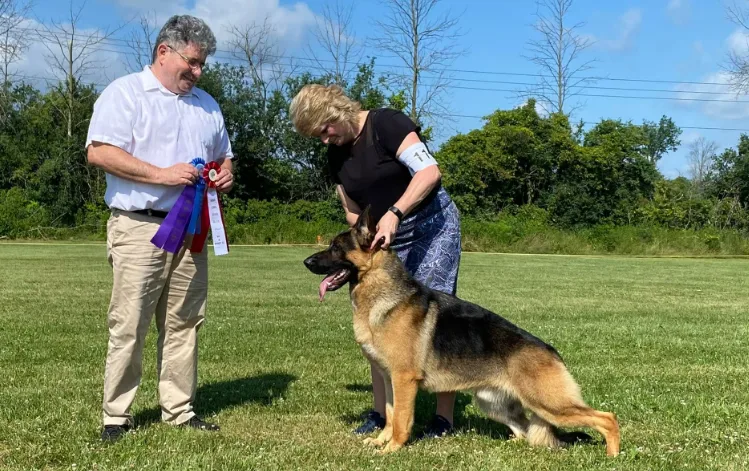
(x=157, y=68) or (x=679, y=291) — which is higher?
(x=157, y=68)

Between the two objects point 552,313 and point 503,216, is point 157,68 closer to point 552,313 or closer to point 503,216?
point 552,313

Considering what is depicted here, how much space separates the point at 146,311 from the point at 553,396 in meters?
2.82

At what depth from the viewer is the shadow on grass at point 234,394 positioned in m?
5.27

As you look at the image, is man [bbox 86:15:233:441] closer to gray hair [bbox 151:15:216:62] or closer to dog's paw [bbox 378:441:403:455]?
gray hair [bbox 151:15:216:62]

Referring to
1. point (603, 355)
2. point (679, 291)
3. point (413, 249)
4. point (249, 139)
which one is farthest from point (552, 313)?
point (249, 139)

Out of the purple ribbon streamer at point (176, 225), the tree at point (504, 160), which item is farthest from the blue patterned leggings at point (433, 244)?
the tree at point (504, 160)

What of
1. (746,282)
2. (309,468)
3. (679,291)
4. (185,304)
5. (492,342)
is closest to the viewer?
(309,468)

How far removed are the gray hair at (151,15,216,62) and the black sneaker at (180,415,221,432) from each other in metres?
2.67

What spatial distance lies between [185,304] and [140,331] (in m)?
0.40

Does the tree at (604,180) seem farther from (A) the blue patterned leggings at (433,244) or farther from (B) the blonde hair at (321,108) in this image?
(B) the blonde hair at (321,108)

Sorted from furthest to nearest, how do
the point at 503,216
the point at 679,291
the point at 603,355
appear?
the point at 503,216, the point at 679,291, the point at 603,355

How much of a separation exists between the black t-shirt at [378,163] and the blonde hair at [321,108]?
18 cm

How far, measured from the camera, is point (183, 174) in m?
4.46

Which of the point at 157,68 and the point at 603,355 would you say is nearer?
the point at 157,68
